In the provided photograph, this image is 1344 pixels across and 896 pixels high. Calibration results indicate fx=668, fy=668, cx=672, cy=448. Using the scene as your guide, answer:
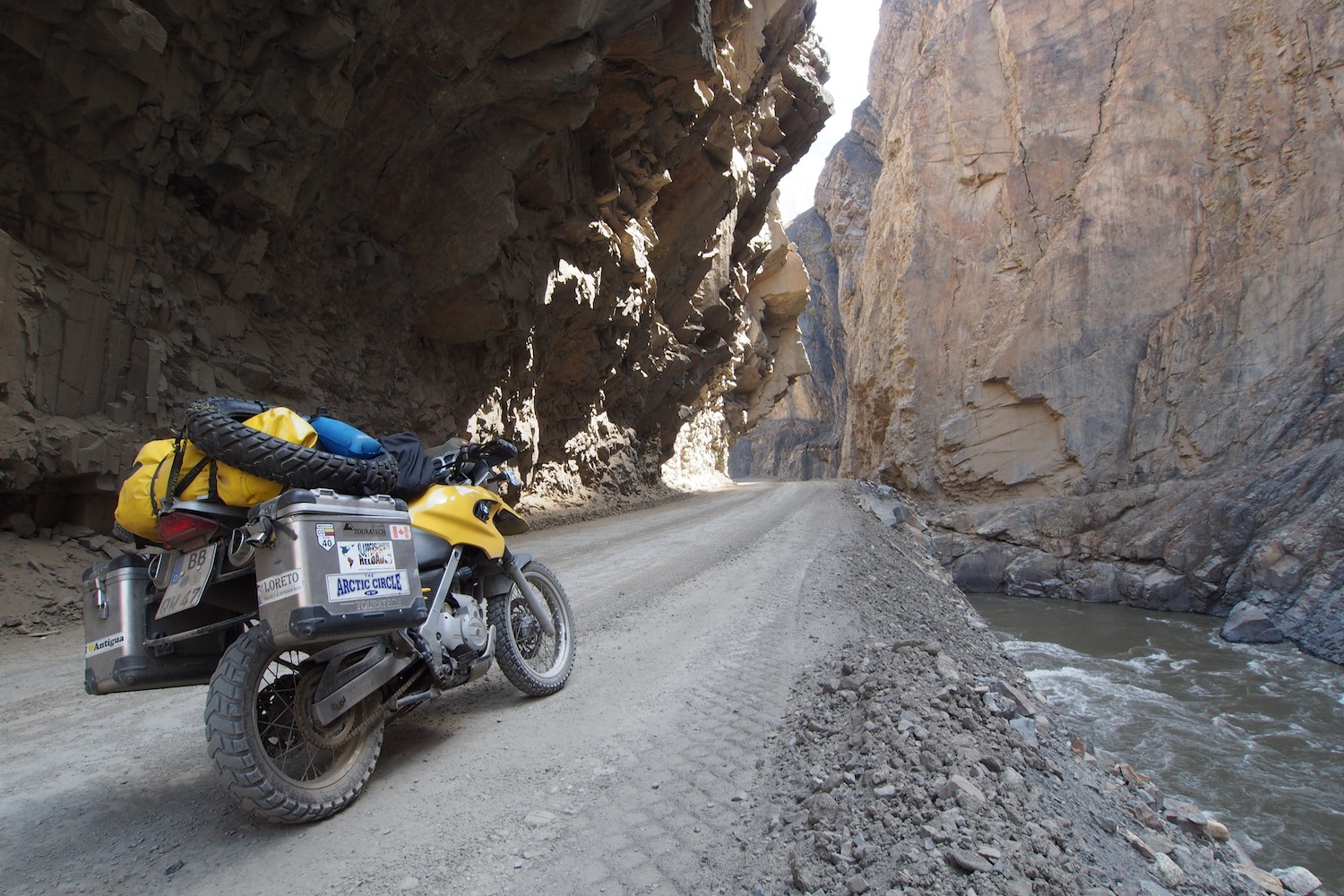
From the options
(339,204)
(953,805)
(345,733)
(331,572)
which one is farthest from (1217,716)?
(339,204)

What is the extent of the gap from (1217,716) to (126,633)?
12.0 meters

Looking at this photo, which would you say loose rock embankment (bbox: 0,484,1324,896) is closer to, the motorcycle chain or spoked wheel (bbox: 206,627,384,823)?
spoked wheel (bbox: 206,627,384,823)

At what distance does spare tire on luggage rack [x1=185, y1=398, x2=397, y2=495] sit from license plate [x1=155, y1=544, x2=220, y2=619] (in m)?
0.33

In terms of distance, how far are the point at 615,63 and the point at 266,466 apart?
37.2 ft

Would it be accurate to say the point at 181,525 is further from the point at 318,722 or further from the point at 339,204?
the point at 339,204

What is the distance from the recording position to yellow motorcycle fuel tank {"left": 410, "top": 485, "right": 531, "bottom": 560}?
10.3ft

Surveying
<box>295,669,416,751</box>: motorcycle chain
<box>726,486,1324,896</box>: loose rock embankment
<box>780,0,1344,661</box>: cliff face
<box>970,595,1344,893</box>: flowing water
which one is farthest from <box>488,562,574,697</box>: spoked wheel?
<box>780,0,1344,661</box>: cliff face

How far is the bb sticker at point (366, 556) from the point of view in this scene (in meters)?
2.41

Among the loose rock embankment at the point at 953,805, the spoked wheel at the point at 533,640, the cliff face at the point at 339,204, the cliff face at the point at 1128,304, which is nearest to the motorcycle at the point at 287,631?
the spoked wheel at the point at 533,640

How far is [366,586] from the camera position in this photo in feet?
8.08

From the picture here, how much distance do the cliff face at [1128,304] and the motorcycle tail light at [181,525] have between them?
53.7ft

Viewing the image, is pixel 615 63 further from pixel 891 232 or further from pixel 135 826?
pixel 891 232

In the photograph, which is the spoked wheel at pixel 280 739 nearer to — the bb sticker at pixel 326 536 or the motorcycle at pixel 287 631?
the motorcycle at pixel 287 631

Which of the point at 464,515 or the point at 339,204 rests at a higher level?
the point at 339,204
